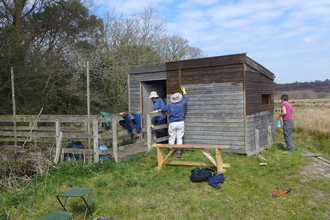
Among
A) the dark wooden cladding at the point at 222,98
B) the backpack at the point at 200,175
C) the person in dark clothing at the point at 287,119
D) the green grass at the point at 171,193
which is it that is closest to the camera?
the green grass at the point at 171,193

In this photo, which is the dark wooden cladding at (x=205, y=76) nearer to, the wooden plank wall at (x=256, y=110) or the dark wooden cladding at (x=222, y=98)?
the dark wooden cladding at (x=222, y=98)

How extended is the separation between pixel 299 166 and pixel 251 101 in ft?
7.91

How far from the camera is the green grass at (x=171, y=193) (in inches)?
190

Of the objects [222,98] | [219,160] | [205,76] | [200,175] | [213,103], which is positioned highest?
[205,76]

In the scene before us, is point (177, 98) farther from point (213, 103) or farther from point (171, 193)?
point (171, 193)

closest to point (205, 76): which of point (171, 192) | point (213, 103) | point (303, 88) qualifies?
point (213, 103)

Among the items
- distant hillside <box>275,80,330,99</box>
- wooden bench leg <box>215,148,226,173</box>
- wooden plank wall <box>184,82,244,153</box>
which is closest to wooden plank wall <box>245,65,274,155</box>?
wooden plank wall <box>184,82,244,153</box>

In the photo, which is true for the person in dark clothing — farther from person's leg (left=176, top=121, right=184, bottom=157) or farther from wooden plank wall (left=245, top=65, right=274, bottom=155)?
person's leg (left=176, top=121, right=184, bottom=157)

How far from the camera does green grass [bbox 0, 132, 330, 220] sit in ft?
15.9

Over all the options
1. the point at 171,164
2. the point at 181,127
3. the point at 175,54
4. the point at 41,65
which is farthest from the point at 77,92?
the point at 175,54

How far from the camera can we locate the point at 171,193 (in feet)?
18.6

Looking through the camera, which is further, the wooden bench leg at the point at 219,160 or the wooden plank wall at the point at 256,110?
the wooden plank wall at the point at 256,110

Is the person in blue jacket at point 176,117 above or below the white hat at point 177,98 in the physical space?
below

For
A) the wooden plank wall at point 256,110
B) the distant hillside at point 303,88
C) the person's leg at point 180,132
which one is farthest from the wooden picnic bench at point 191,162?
the distant hillside at point 303,88
